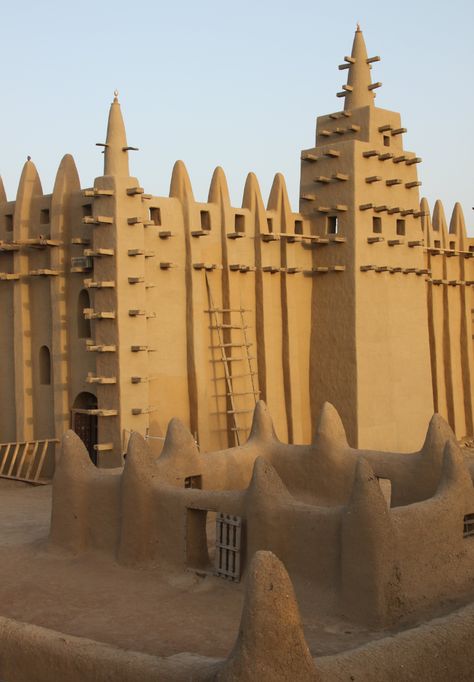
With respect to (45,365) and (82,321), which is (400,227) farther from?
(45,365)

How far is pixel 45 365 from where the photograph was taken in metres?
21.9

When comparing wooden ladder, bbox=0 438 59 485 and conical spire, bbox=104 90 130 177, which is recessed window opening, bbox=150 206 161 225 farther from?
wooden ladder, bbox=0 438 59 485

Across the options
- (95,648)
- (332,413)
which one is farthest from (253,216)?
(95,648)

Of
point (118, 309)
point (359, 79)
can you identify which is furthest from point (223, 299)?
point (359, 79)

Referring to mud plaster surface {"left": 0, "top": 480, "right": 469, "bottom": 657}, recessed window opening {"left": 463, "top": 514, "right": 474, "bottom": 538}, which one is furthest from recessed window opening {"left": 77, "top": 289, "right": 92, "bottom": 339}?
recessed window opening {"left": 463, "top": 514, "right": 474, "bottom": 538}

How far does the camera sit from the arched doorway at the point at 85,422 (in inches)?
817

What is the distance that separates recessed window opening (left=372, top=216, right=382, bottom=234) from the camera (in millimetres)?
24047

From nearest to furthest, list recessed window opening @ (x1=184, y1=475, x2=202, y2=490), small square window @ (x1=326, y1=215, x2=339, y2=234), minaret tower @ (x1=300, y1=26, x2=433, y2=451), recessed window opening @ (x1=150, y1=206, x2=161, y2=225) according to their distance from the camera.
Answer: recessed window opening @ (x1=184, y1=475, x2=202, y2=490), recessed window opening @ (x1=150, y1=206, x2=161, y2=225), minaret tower @ (x1=300, y1=26, x2=433, y2=451), small square window @ (x1=326, y1=215, x2=339, y2=234)

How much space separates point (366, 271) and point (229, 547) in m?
12.3

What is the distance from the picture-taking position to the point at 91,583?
42.8 feet

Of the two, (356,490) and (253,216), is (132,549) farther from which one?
(253,216)

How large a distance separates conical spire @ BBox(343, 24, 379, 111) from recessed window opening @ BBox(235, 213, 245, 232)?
493 cm

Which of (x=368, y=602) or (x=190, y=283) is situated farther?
(x=190, y=283)

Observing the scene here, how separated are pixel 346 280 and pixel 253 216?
120 inches
